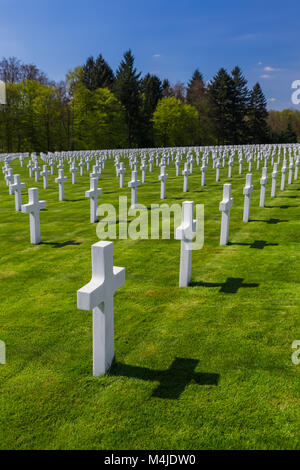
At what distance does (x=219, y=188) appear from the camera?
18.1 metres

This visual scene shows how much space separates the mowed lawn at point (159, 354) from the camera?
3.13m

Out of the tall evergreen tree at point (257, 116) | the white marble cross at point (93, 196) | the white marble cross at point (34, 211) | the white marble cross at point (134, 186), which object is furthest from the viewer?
the tall evergreen tree at point (257, 116)

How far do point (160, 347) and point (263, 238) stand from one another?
17.4ft

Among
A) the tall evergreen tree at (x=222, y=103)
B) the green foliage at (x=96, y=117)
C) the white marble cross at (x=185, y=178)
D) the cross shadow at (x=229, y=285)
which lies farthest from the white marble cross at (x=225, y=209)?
the tall evergreen tree at (x=222, y=103)

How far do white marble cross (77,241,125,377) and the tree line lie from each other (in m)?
59.3

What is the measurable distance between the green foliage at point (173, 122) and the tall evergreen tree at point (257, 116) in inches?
434

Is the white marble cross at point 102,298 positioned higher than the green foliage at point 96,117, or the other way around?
the green foliage at point 96,117

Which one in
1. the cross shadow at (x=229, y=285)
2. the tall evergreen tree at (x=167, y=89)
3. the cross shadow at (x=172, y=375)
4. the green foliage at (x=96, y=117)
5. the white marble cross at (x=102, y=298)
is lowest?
the cross shadow at (x=172, y=375)

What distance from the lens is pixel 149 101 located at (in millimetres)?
78188

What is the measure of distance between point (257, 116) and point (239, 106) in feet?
15.9

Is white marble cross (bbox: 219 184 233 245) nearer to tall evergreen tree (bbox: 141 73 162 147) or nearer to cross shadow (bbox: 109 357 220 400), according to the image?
cross shadow (bbox: 109 357 220 400)

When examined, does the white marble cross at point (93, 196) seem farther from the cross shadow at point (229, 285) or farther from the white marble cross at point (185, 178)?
the white marble cross at point (185, 178)

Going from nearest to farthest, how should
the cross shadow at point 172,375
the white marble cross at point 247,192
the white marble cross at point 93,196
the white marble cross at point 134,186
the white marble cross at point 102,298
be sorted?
1. the white marble cross at point 102,298
2. the cross shadow at point 172,375
3. the white marble cross at point 247,192
4. the white marble cross at point 93,196
5. the white marble cross at point 134,186

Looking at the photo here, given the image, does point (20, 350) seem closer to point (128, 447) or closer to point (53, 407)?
point (53, 407)
